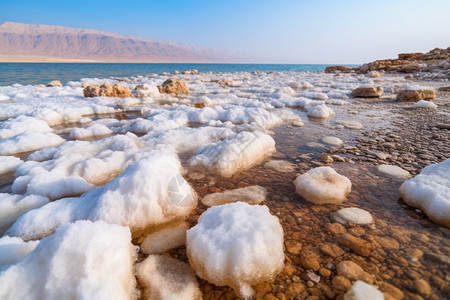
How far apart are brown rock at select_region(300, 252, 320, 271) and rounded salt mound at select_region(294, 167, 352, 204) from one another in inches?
20.6

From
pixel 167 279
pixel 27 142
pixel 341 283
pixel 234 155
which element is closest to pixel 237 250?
pixel 167 279

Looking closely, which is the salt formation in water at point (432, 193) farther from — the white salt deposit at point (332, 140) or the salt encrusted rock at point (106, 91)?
the salt encrusted rock at point (106, 91)

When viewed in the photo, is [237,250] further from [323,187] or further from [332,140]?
[332,140]

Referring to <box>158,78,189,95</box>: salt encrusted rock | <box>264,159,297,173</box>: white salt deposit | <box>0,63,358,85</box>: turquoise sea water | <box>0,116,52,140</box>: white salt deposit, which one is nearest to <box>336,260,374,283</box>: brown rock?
<box>264,159,297,173</box>: white salt deposit

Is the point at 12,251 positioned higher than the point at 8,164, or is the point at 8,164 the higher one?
the point at 12,251

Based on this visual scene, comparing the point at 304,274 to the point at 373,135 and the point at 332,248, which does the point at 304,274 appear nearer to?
the point at 332,248

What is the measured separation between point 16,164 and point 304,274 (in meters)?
2.86

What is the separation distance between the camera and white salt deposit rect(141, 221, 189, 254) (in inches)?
49.2

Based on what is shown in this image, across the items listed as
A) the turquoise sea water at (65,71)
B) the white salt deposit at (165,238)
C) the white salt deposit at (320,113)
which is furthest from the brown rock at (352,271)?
the turquoise sea water at (65,71)

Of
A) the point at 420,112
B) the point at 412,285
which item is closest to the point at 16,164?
the point at 412,285

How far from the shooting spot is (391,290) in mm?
972

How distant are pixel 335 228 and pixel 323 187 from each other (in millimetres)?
358

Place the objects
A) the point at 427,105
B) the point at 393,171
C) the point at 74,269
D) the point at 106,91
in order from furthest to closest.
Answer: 1. the point at 106,91
2. the point at 427,105
3. the point at 393,171
4. the point at 74,269

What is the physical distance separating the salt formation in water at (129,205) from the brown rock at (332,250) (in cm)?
86
